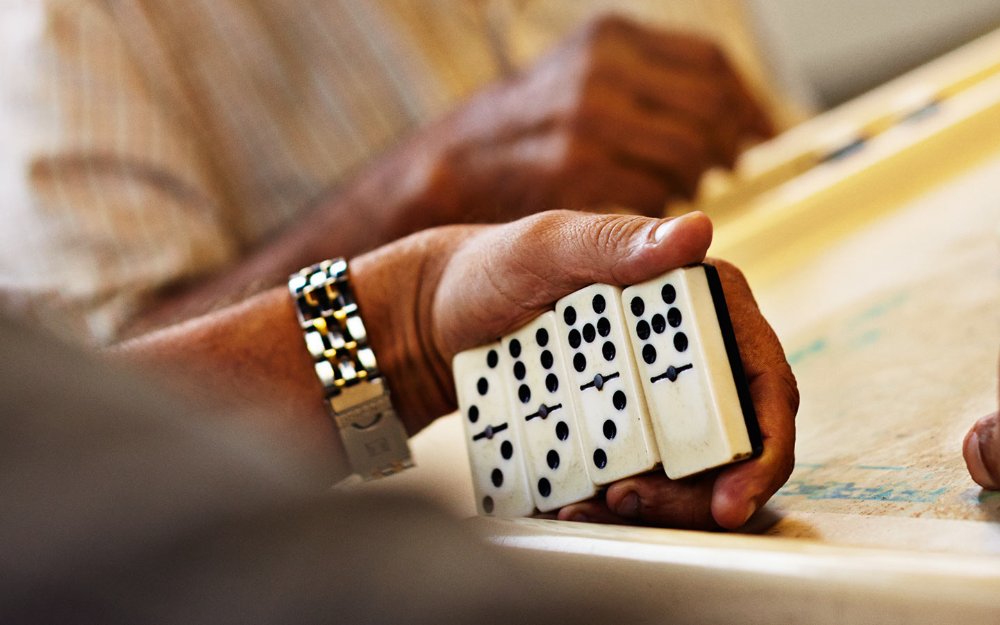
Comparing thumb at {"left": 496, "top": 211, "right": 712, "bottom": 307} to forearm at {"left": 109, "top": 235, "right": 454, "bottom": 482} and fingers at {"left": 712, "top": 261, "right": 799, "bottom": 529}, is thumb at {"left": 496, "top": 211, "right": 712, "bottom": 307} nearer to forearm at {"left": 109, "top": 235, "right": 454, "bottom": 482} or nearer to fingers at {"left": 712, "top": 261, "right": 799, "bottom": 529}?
fingers at {"left": 712, "top": 261, "right": 799, "bottom": 529}

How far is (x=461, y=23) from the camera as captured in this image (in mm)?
2285

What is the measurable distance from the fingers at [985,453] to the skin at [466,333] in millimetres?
100

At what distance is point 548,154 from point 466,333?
2.98 feet

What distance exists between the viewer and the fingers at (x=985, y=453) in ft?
1.59

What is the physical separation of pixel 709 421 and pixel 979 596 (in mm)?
214

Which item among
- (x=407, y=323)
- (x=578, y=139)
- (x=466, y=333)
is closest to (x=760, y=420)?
(x=466, y=333)

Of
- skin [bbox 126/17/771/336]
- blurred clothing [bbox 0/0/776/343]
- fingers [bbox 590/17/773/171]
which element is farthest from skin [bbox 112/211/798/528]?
fingers [bbox 590/17/773/171]

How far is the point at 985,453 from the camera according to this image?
0.49 meters

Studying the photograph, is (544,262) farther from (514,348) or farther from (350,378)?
(350,378)

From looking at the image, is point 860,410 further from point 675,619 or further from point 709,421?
point 675,619

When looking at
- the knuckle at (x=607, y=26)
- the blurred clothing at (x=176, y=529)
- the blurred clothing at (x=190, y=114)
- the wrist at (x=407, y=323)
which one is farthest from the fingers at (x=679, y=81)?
the blurred clothing at (x=176, y=529)

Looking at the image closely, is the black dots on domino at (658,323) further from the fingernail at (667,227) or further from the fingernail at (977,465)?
the fingernail at (977,465)

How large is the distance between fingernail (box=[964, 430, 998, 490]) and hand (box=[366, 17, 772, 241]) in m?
1.12

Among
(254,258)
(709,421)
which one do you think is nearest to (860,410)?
(709,421)
